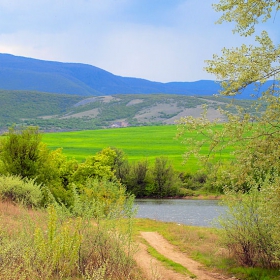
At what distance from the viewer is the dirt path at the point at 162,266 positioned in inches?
523

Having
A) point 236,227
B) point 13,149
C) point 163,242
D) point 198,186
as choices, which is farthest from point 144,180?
point 236,227

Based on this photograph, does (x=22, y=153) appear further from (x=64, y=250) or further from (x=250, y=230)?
(x=64, y=250)

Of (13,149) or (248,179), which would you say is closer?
(248,179)

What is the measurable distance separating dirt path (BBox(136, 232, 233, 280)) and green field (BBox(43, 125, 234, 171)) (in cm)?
5922

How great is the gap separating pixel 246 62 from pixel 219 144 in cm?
245

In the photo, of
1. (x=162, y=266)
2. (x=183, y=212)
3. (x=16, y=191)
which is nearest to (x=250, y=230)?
(x=162, y=266)

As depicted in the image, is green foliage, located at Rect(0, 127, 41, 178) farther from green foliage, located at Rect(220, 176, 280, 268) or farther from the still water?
green foliage, located at Rect(220, 176, 280, 268)

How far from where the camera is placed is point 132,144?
417ft

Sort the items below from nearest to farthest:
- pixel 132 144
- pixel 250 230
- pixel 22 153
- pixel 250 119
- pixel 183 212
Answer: pixel 250 119, pixel 250 230, pixel 22 153, pixel 183 212, pixel 132 144

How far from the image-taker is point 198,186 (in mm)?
70312

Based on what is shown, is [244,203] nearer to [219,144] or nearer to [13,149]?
[219,144]

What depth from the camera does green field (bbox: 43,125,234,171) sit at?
3872 inches

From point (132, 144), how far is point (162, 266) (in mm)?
112409

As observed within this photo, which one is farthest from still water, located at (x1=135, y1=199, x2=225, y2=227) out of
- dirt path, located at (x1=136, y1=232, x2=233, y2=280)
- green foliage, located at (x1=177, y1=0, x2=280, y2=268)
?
green foliage, located at (x1=177, y1=0, x2=280, y2=268)
